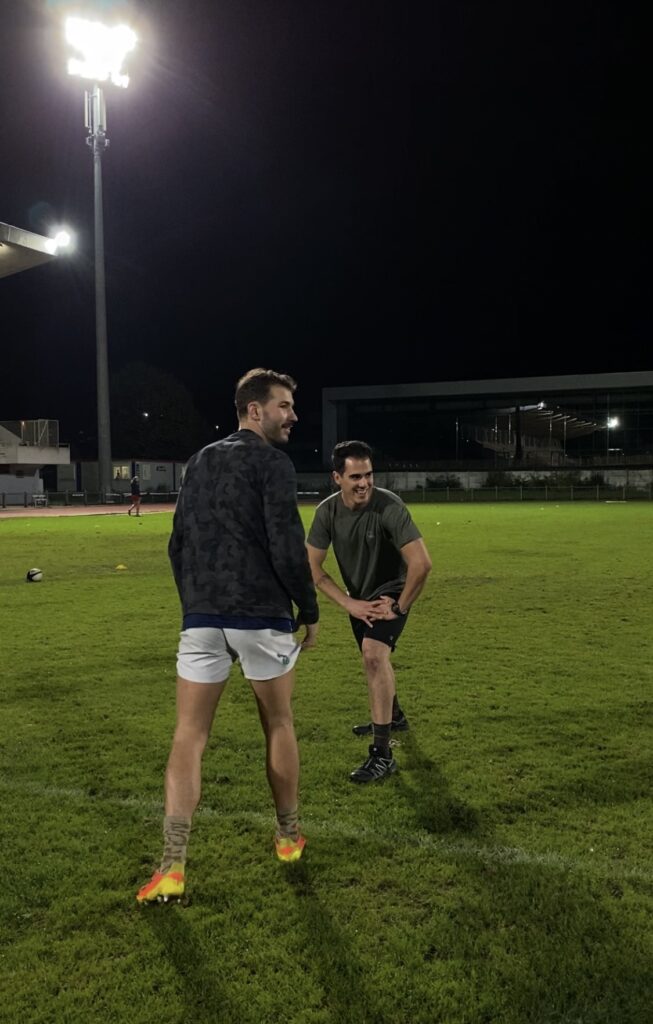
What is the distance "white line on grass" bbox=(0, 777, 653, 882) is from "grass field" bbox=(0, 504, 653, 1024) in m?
0.01

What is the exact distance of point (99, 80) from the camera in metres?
35.9

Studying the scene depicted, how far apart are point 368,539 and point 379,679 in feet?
2.79

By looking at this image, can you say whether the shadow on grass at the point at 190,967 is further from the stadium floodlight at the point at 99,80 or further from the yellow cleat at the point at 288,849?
the stadium floodlight at the point at 99,80

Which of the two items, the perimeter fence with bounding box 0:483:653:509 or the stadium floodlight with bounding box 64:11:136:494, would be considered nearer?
the stadium floodlight with bounding box 64:11:136:494

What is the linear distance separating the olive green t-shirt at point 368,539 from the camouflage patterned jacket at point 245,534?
1.49 meters

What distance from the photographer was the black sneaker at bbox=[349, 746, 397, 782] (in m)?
4.38

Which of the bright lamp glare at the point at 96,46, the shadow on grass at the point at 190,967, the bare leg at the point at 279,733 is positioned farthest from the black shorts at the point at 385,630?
the bright lamp glare at the point at 96,46

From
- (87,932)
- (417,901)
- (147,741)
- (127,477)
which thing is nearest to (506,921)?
(417,901)

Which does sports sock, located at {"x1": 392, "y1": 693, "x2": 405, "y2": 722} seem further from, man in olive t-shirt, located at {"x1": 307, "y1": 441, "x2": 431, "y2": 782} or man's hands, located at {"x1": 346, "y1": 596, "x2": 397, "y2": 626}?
man's hands, located at {"x1": 346, "y1": 596, "x2": 397, "y2": 626}

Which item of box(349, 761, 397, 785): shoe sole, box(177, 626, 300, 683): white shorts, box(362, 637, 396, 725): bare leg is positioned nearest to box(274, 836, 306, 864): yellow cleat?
box(177, 626, 300, 683): white shorts

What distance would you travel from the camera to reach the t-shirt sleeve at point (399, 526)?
450 cm

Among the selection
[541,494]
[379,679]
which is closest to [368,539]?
[379,679]

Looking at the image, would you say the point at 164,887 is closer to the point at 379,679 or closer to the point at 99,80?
the point at 379,679

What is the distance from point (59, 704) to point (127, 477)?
203 feet
